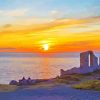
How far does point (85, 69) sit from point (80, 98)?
9.71 m

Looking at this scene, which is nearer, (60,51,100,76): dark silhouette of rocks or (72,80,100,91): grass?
(72,80,100,91): grass

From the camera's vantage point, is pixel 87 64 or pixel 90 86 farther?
pixel 87 64

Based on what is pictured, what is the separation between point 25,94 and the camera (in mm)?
16359

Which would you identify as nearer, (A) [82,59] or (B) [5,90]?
(B) [5,90]

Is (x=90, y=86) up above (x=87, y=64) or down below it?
below

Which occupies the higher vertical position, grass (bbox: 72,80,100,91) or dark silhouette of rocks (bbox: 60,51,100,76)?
dark silhouette of rocks (bbox: 60,51,100,76)

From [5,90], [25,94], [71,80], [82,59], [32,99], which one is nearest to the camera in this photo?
[32,99]

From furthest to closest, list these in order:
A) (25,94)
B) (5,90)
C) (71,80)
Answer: (71,80) → (5,90) → (25,94)

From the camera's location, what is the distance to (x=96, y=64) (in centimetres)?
2725

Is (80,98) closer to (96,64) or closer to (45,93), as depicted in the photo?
(45,93)

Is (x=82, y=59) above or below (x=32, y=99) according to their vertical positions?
above

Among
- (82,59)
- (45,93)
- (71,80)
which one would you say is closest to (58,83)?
(71,80)

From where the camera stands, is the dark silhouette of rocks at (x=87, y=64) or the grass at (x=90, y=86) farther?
the dark silhouette of rocks at (x=87, y=64)

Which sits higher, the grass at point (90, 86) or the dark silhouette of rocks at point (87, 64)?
the dark silhouette of rocks at point (87, 64)
